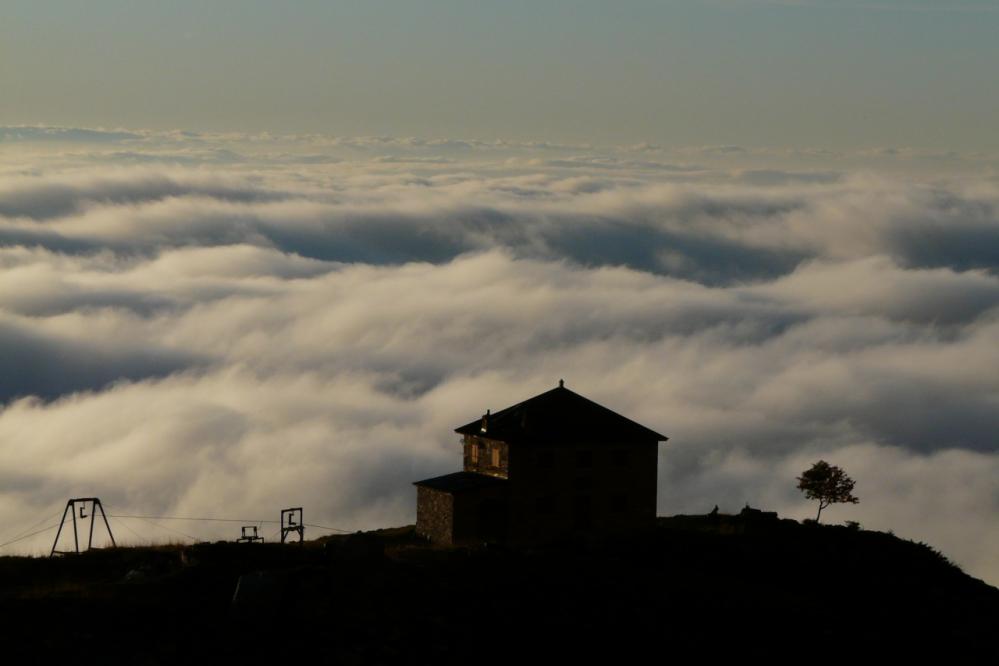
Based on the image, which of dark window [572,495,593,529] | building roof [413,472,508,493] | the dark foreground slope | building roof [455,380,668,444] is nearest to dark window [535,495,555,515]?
dark window [572,495,593,529]

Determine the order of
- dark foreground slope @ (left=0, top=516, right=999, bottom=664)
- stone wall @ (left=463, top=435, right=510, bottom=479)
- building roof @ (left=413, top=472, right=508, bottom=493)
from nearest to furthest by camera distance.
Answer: dark foreground slope @ (left=0, top=516, right=999, bottom=664)
building roof @ (left=413, top=472, right=508, bottom=493)
stone wall @ (left=463, top=435, right=510, bottom=479)

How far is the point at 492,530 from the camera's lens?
68.9 m

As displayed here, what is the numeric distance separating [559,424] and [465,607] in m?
24.5

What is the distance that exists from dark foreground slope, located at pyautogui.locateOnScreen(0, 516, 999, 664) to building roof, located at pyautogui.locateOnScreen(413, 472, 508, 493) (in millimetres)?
6914

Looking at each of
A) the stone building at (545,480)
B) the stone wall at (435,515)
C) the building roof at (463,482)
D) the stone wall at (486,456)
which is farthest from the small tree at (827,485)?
the stone wall at (435,515)

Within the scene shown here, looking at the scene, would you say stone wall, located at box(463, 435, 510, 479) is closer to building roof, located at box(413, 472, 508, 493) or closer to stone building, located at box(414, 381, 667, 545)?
stone building, located at box(414, 381, 667, 545)

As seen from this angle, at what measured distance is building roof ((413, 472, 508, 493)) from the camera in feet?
224

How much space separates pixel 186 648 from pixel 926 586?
4035 cm

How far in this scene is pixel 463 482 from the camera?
69.2 meters

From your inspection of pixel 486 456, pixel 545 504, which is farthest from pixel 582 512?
pixel 486 456

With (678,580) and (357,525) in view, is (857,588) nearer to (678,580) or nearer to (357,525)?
(678,580)

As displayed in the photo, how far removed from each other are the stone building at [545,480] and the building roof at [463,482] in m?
0.06

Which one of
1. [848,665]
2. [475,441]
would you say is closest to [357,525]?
[475,441]

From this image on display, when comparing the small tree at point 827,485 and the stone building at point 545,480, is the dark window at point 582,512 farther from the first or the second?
the small tree at point 827,485
